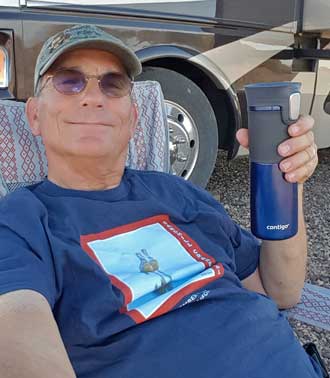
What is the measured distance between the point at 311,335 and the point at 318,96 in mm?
2434

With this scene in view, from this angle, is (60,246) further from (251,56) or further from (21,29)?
(251,56)

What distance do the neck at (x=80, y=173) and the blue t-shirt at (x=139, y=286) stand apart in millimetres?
48

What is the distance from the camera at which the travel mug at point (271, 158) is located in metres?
1.86

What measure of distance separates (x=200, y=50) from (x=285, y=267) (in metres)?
2.51

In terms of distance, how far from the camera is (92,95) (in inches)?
84.0

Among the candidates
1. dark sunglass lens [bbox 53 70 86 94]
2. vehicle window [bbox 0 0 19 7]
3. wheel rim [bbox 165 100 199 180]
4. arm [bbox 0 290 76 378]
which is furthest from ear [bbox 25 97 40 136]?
wheel rim [bbox 165 100 199 180]

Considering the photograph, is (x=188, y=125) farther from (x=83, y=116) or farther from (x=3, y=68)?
(x=83, y=116)

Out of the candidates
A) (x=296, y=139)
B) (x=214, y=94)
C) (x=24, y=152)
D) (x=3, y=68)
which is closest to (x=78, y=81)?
(x=24, y=152)

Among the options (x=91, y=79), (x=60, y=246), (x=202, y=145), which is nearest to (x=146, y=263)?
(x=60, y=246)

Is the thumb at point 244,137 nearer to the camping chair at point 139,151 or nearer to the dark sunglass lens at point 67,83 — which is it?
the dark sunglass lens at point 67,83

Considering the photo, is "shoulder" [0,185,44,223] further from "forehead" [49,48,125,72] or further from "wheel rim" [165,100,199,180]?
"wheel rim" [165,100,199,180]

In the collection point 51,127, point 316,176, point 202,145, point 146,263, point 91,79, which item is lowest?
point 316,176

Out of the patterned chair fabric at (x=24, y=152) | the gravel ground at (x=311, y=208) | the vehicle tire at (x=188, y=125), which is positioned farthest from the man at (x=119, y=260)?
the vehicle tire at (x=188, y=125)

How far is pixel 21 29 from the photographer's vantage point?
377cm
